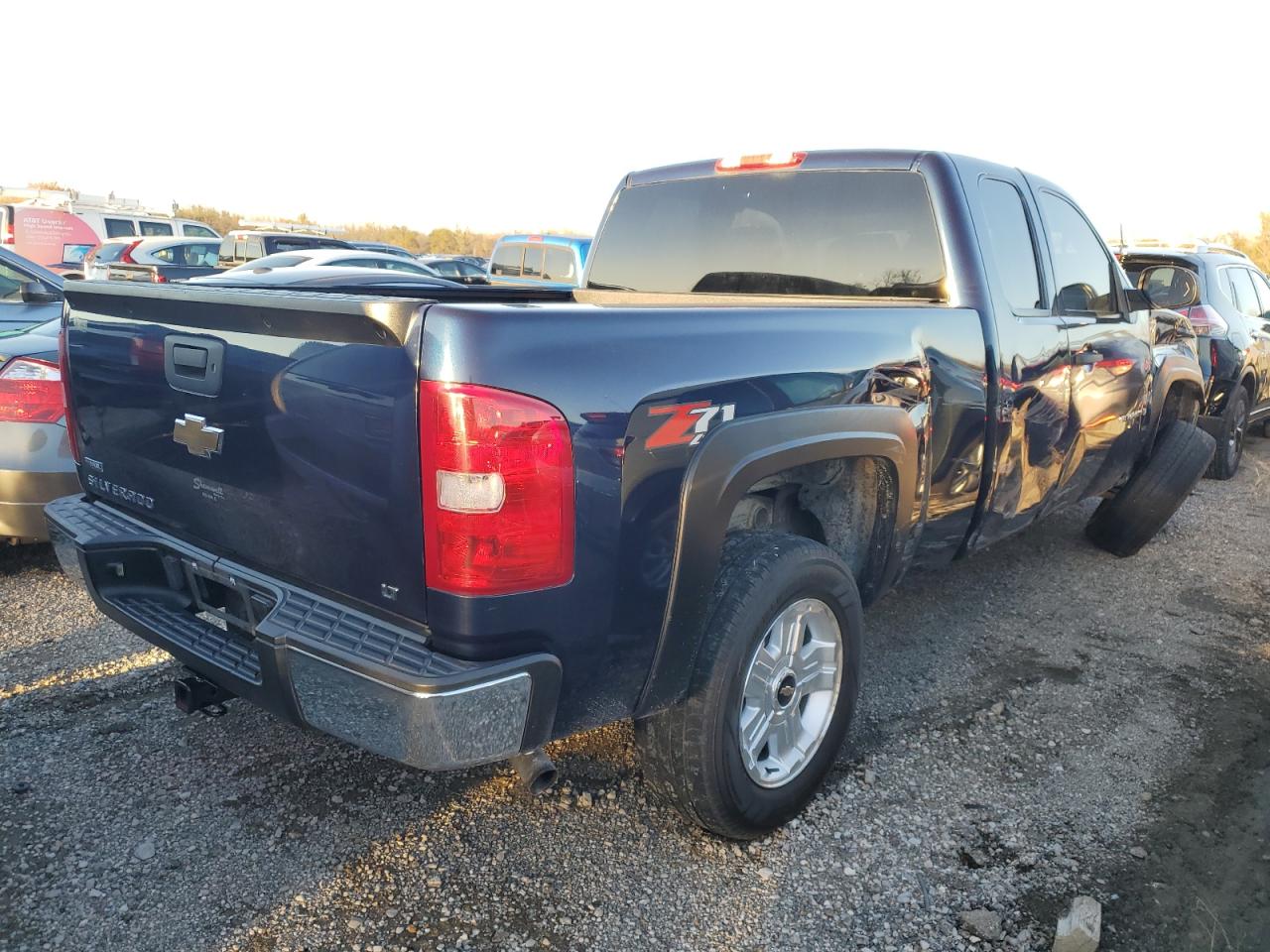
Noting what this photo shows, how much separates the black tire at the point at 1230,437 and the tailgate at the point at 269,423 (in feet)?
25.0

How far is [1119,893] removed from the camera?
8.53 feet

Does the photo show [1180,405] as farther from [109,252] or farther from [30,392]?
[109,252]

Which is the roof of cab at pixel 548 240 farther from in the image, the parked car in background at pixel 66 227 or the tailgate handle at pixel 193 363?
the tailgate handle at pixel 193 363

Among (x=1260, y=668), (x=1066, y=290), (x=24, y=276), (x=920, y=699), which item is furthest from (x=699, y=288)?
(x=24, y=276)

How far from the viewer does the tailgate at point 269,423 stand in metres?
2.01

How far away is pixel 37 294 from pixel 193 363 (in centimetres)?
417

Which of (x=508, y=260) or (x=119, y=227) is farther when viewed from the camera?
(x=119, y=227)

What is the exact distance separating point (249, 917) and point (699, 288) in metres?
2.86

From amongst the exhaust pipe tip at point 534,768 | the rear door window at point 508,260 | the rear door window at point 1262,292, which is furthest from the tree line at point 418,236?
the exhaust pipe tip at point 534,768

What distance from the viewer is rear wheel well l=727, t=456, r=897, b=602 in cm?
304

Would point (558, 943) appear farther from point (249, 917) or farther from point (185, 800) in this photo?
point (185, 800)

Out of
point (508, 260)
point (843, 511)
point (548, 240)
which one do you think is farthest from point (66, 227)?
point (843, 511)

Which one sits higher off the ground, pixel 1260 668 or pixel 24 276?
pixel 24 276

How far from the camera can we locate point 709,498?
230cm
